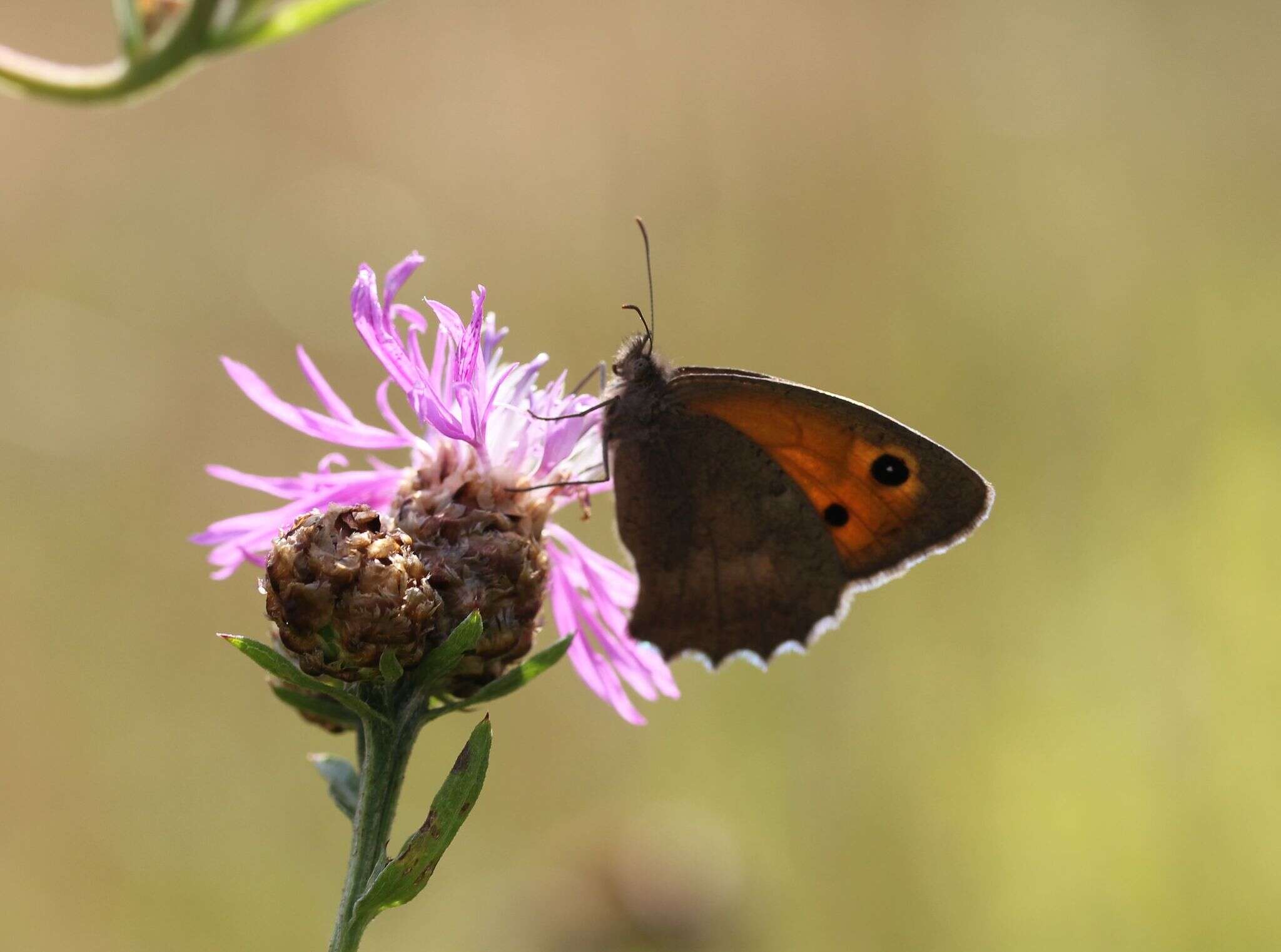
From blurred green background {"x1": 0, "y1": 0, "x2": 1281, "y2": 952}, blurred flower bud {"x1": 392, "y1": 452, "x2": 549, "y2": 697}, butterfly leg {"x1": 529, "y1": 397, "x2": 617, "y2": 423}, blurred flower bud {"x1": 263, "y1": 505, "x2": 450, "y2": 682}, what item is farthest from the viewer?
blurred green background {"x1": 0, "y1": 0, "x2": 1281, "y2": 952}

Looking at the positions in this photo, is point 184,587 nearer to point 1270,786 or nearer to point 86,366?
point 86,366

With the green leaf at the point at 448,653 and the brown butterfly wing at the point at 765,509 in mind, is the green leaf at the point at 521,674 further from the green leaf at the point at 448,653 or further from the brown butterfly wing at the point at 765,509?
the brown butterfly wing at the point at 765,509

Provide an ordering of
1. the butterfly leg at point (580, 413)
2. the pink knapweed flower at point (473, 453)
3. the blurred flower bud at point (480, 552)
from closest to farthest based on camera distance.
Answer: the blurred flower bud at point (480, 552) → the pink knapweed flower at point (473, 453) → the butterfly leg at point (580, 413)

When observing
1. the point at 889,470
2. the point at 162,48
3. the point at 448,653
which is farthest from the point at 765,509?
the point at 162,48

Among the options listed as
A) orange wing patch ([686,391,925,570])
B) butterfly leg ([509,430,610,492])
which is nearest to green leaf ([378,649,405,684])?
butterfly leg ([509,430,610,492])

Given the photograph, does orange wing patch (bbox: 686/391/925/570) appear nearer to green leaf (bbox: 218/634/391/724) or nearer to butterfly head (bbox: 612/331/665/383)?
butterfly head (bbox: 612/331/665/383)

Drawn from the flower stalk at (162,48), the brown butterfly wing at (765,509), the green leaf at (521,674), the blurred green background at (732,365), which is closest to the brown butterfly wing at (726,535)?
the brown butterfly wing at (765,509)

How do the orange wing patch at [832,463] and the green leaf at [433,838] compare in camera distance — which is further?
the orange wing patch at [832,463]

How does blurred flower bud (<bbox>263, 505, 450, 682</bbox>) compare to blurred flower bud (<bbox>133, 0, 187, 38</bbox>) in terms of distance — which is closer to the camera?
blurred flower bud (<bbox>263, 505, 450, 682</bbox>)

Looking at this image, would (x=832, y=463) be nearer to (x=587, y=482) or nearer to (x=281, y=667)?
(x=587, y=482)
